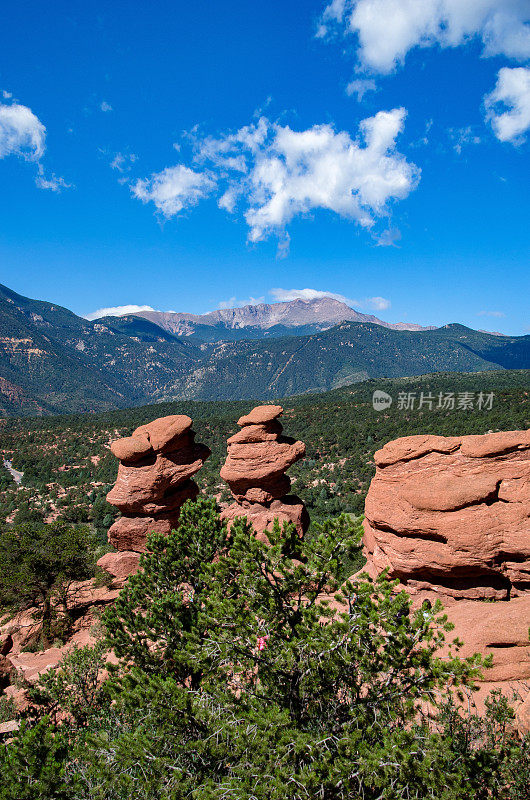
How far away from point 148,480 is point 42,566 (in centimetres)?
738

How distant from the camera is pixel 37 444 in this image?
73.2 m

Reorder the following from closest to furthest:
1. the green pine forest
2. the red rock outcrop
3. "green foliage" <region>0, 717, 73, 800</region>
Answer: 1. the green pine forest
2. "green foliage" <region>0, 717, 73, 800</region>
3. the red rock outcrop

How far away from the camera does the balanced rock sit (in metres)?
23.0

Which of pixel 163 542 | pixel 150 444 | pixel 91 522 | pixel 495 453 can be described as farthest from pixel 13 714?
pixel 91 522

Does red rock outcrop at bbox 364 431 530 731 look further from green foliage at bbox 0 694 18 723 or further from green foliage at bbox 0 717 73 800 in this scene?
green foliage at bbox 0 694 18 723

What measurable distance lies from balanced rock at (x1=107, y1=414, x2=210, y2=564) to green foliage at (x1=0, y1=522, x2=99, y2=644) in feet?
6.46

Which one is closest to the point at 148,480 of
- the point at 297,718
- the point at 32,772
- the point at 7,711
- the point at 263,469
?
the point at 263,469

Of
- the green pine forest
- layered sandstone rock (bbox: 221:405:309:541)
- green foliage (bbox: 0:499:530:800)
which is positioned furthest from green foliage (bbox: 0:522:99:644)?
green foliage (bbox: 0:499:530:800)

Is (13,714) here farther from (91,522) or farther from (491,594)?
(91,522)

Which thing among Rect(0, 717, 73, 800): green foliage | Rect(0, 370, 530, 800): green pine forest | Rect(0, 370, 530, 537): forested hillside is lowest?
Rect(0, 370, 530, 537): forested hillside

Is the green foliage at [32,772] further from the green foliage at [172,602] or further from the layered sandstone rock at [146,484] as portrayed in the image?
the layered sandstone rock at [146,484]

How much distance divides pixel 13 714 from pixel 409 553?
15883mm

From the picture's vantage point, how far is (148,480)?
2297 cm

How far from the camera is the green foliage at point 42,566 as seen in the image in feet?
67.3
